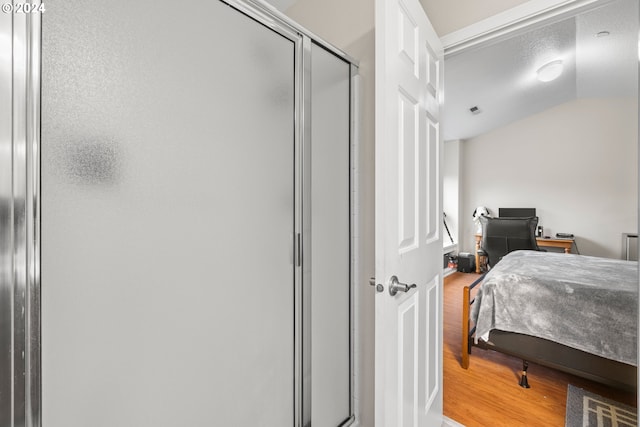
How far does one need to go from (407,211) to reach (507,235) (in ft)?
11.2

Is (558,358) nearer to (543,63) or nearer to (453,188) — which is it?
(543,63)

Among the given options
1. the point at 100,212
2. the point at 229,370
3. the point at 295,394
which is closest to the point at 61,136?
the point at 100,212

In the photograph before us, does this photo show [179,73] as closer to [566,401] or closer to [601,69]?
[566,401]

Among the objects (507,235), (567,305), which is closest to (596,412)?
(567,305)

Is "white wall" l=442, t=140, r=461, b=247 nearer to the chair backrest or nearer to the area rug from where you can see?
the chair backrest

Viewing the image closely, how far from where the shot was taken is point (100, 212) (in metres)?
0.72

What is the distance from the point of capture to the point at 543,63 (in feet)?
10.9

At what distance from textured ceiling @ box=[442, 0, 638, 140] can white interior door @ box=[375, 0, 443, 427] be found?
0.93 meters

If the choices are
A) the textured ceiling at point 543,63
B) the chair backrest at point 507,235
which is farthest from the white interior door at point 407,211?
the chair backrest at point 507,235

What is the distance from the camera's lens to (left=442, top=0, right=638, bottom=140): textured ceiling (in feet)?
8.28

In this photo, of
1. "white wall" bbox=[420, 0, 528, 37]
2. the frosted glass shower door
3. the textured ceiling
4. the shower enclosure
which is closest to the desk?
the textured ceiling

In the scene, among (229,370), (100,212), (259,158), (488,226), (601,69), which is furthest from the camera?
(488,226)

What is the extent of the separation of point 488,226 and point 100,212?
14.0 ft

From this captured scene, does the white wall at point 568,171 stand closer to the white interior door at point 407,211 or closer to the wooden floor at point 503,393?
the wooden floor at point 503,393
